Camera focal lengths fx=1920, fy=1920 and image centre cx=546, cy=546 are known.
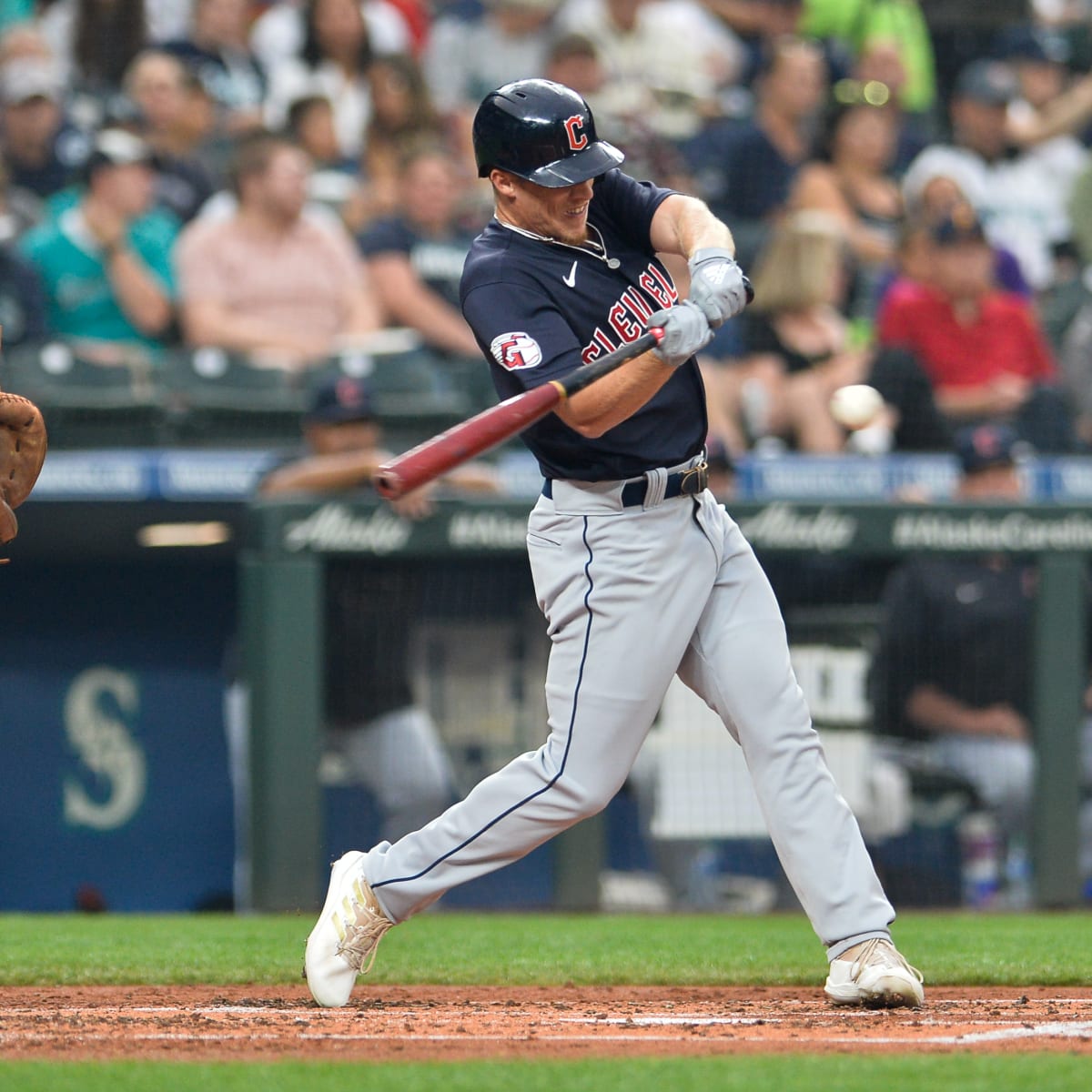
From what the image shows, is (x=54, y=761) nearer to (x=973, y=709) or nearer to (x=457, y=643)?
(x=457, y=643)

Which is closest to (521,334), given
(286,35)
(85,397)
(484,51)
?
(85,397)

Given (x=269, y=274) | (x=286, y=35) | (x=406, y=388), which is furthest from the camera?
(x=286, y=35)

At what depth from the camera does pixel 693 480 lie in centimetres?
365

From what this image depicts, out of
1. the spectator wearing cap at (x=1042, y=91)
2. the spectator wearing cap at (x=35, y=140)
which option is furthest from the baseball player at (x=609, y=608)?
the spectator wearing cap at (x=1042, y=91)

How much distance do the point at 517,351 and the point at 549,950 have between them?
1845mm

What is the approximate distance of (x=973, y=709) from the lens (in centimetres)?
605

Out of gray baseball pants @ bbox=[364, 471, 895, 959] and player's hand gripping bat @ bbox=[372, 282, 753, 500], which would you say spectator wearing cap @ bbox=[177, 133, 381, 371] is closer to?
gray baseball pants @ bbox=[364, 471, 895, 959]

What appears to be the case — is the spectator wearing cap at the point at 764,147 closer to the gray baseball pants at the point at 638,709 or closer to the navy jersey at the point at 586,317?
the navy jersey at the point at 586,317

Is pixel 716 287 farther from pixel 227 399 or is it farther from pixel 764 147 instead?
pixel 764 147

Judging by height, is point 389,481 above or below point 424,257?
below

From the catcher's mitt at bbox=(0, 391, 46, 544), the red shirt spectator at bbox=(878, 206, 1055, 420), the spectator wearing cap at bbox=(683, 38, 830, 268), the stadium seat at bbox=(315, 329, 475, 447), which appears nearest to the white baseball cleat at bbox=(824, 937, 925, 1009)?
the catcher's mitt at bbox=(0, 391, 46, 544)

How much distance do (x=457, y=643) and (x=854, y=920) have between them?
2.59 metres

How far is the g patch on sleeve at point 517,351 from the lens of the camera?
3.43 metres

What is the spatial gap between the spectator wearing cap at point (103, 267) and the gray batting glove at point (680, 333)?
173 inches
